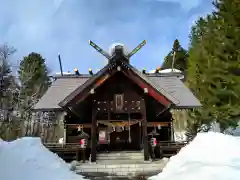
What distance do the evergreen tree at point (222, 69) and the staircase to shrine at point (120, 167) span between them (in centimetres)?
1126

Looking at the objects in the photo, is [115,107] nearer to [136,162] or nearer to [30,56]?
[136,162]

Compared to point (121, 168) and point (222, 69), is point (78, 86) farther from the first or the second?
point (222, 69)

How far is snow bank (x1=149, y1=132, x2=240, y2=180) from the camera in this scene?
7418 millimetres

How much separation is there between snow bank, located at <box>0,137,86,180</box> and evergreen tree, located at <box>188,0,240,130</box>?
15343 mm

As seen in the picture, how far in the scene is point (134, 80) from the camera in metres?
13.9

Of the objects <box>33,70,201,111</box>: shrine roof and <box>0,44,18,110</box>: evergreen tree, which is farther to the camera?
<box>0,44,18,110</box>: evergreen tree

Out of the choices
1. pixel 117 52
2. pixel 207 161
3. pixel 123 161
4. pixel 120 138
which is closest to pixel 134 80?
pixel 117 52

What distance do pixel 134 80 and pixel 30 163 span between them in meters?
6.76

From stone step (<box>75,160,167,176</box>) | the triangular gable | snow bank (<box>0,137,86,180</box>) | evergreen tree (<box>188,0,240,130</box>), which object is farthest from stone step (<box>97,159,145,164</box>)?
evergreen tree (<box>188,0,240,130</box>)

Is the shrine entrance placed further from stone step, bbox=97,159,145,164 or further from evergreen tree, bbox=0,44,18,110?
evergreen tree, bbox=0,44,18,110

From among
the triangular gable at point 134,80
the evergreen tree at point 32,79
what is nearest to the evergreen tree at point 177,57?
the evergreen tree at point 32,79

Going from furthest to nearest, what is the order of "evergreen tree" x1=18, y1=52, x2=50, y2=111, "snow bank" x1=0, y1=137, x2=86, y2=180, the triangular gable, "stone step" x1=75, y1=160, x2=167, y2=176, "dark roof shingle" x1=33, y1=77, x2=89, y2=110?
1. "evergreen tree" x1=18, y1=52, x2=50, y2=111
2. "dark roof shingle" x1=33, y1=77, x2=89, y2=110
3. the triangular gable
4. "stone step" x1=75, y1=160, x2=167, y2=176
5. "snow bank" x1=0, y1=137, x2=86, y2=180

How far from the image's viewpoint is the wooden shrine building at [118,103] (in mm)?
13492

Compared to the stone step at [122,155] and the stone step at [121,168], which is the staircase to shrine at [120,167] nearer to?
the stone step at [121,168]
